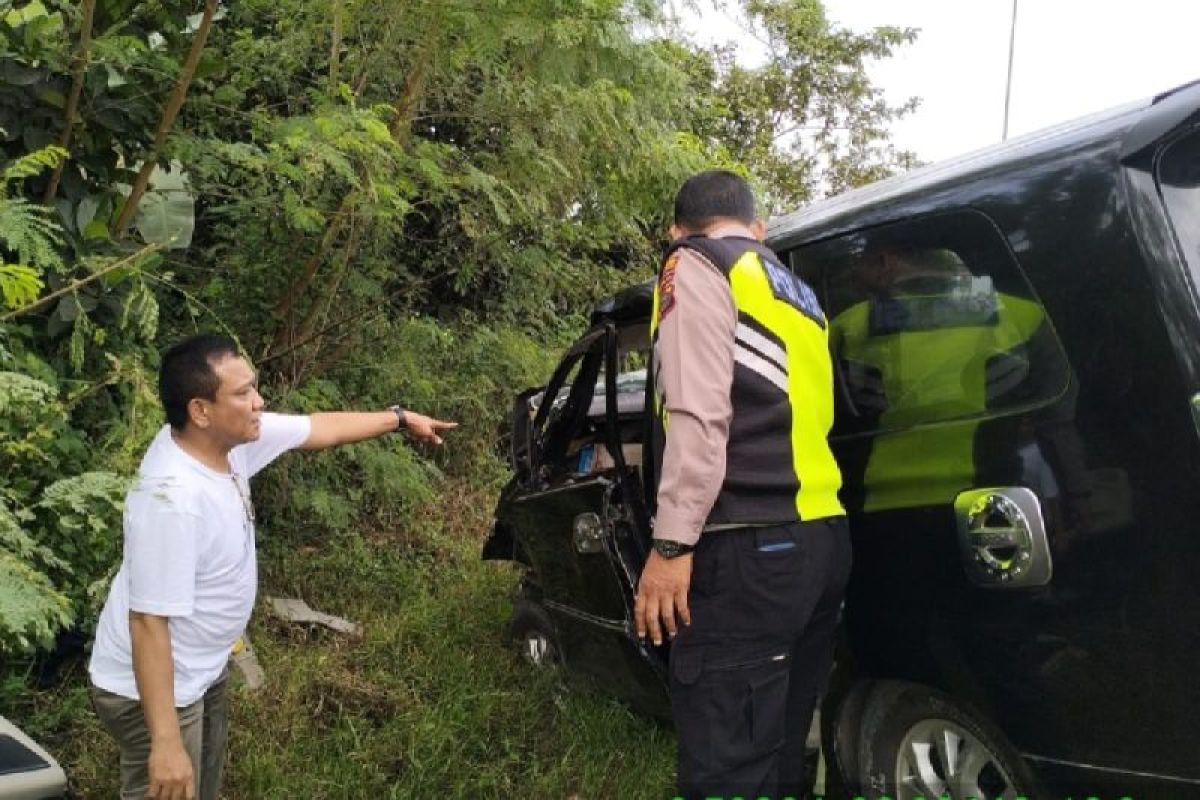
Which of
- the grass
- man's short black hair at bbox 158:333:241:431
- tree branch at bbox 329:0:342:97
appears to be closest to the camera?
man's short black hair at bbox 158:333:241:431

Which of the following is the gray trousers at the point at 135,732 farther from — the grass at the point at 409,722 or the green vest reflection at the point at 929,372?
the green vest reflection at the point at 929,372

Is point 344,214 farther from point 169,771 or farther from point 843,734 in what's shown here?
point 843,734

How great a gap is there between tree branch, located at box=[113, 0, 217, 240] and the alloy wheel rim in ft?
11.2

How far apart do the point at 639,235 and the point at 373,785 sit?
4357 mm

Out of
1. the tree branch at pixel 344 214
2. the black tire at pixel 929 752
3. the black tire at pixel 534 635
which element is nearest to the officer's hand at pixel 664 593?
the black tire at pixel 929 752

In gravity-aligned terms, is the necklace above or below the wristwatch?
above

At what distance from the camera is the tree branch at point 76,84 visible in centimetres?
380

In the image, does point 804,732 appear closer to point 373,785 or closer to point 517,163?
point 373,785

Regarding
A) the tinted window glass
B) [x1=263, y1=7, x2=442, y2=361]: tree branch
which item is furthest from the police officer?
[x1=263, y1=7, x2=442, y2=361]: tree branch

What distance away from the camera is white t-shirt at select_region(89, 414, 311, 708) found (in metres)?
2.27

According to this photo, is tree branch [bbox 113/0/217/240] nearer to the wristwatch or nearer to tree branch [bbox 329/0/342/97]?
tree branch [bbox 329/0/342/97]

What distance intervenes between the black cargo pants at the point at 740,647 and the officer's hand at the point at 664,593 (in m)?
0.05

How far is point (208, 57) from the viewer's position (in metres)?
4.23

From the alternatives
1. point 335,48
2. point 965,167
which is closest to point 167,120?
point 335,48
